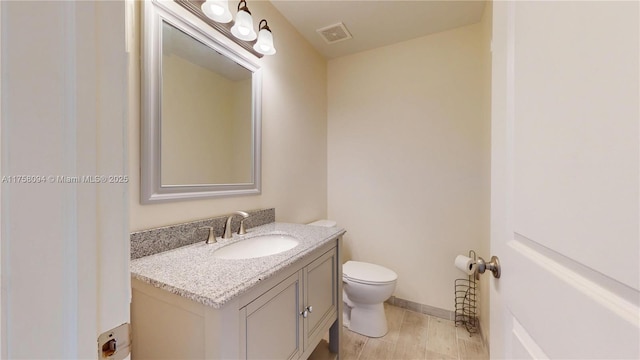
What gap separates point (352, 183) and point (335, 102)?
2.67 feet

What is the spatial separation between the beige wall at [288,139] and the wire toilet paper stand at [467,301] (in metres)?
1.27

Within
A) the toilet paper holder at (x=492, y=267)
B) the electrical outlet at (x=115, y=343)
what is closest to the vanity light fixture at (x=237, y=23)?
the electrical outlet at (x=115, y=343)

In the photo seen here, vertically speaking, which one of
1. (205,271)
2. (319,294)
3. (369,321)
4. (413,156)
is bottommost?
(369,321)

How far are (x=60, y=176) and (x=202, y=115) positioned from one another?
111cm

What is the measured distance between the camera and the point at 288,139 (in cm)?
191

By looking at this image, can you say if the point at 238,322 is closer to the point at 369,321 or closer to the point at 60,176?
the point at 60,176

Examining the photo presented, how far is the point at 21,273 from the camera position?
27cm

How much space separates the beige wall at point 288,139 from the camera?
1401 millimetres

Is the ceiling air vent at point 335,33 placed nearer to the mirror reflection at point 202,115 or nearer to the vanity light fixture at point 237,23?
the vanity light fixture at point 237,23

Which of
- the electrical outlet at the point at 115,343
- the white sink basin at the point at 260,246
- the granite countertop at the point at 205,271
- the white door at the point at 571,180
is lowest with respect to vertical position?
the white sink basin at the point at 260,246

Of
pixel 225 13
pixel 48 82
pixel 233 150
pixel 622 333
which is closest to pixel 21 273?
pixel 48 82

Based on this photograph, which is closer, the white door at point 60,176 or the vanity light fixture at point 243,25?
the white door at point 60,176

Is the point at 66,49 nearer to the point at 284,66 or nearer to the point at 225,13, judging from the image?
the point at 225,13

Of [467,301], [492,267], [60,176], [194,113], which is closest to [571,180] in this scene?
[492,267]
